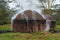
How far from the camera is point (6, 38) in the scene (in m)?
7.25

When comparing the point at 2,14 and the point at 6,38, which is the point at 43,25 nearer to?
the point at 6,38

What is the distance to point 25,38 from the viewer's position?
7.31 meters

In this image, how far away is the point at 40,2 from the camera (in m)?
23.4

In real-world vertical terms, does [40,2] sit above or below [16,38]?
above

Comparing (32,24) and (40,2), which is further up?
(40,2)

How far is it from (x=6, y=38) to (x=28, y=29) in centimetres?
209

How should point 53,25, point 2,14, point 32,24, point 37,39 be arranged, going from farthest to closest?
point 2,14 → point 53,25 → point 32,24 → point 37,39

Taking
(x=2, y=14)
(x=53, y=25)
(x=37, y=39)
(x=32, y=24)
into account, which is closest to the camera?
(x=37, y=39)

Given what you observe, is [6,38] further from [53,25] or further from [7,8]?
[7,8]

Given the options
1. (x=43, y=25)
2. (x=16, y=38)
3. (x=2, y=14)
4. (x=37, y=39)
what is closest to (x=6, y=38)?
(x=16, y=38)

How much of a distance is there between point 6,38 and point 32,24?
2186mm

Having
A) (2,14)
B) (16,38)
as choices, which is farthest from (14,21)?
(2,14)

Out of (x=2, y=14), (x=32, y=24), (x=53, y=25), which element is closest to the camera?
(x=32, y=24)

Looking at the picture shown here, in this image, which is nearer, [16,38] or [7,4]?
[16,38]
